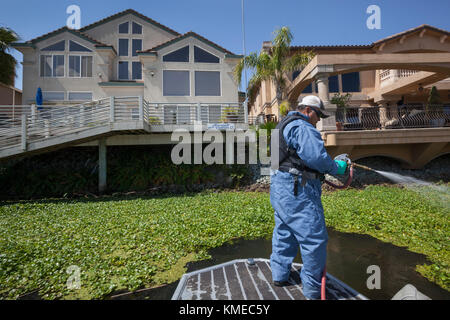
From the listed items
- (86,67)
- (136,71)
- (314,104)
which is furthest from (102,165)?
(314,104)

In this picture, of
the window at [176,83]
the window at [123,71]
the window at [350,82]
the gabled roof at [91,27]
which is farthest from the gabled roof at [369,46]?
the window at [123,71]

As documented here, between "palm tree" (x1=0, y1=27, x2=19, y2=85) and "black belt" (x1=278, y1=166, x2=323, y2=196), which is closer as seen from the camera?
"black belt" (x1=278, y1=166, x2=323, y2=196)

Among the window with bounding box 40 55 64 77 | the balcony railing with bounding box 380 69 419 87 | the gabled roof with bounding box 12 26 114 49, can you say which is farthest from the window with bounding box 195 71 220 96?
the balcony railing with bounding box 380 69 419 87

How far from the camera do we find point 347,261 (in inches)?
145

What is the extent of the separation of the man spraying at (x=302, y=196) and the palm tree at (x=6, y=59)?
19222mm

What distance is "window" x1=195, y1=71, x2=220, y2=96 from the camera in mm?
17031

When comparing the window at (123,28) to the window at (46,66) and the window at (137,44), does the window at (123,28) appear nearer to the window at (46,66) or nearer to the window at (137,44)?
the window at (137,44)

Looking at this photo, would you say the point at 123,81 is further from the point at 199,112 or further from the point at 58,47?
the point at 199,112

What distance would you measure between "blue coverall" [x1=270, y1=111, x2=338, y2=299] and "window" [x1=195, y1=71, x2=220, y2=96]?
1548cm

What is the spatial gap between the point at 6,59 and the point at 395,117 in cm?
2302

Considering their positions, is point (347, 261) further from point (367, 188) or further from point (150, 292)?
point (367, 188)

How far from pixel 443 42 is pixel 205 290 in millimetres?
23556

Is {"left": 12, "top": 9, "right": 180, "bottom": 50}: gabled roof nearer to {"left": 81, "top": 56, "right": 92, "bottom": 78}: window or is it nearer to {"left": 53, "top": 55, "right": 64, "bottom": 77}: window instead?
{"left": 81, "top": 56, "right": 92, "bottom": 78}: window

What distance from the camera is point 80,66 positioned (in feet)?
56.1
